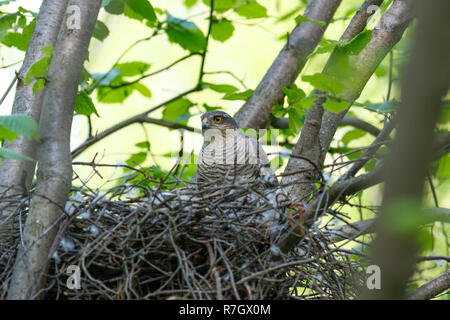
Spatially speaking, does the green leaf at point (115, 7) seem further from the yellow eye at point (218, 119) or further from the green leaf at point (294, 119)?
the green leaf at point (294, 119)

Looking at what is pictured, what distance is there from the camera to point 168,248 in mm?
2590

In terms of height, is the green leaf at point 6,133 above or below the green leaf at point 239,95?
below

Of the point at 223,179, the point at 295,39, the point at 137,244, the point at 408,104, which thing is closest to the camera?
the point at 408,104

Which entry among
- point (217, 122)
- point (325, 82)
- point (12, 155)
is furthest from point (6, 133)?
point (217, 122)

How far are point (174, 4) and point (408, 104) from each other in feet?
23.9

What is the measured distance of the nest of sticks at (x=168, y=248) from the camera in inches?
96.8

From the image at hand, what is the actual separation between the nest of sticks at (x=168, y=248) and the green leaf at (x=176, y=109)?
2.63 m

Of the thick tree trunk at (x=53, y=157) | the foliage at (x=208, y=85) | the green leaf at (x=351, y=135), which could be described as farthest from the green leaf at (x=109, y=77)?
the green leaf at (x=351, y=135)

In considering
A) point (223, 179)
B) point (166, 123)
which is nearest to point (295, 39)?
point (166, 123)

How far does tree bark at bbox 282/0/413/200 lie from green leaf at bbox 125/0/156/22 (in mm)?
1562

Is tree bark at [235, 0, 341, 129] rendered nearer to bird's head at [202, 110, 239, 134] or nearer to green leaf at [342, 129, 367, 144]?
bird's head at [202, 110, 239, 134]

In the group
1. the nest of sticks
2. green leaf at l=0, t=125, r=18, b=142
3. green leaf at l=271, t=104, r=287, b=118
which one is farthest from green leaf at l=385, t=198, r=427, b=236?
green leaf at l=271, t=104, r=287, b=118

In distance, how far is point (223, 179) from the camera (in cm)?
284
